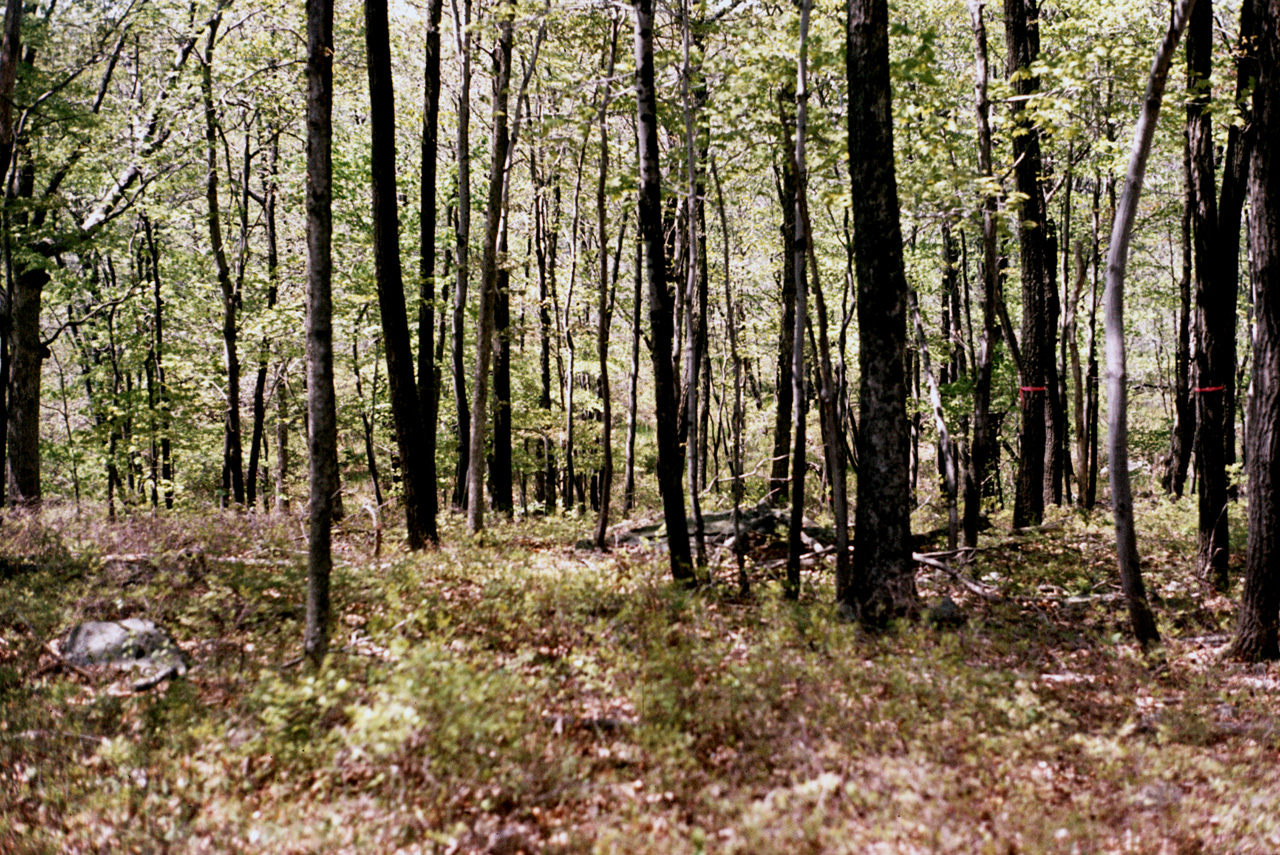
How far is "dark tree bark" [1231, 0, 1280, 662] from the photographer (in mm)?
6410

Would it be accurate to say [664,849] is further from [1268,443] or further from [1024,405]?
[1024,405]

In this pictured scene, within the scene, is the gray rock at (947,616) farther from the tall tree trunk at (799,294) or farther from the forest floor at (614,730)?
the tall tree trunk at (799,294)

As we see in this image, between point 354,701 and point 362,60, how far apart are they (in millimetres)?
15188

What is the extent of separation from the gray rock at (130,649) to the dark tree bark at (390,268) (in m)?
4.24

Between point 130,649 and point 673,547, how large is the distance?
5.11 m

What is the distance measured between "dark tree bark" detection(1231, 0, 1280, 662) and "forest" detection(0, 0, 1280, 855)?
1.4 inches

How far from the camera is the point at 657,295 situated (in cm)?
778

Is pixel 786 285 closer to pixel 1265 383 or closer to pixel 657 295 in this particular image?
pixel 657 295

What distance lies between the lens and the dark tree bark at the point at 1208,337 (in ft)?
27.9

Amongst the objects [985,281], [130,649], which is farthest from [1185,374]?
[130,649]

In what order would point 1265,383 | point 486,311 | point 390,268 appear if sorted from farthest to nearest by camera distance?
point 486,311
point 390,268
point 1265,383

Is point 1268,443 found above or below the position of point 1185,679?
above

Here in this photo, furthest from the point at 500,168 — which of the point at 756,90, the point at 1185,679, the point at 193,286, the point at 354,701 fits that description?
the point at 193,286

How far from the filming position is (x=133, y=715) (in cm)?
504
